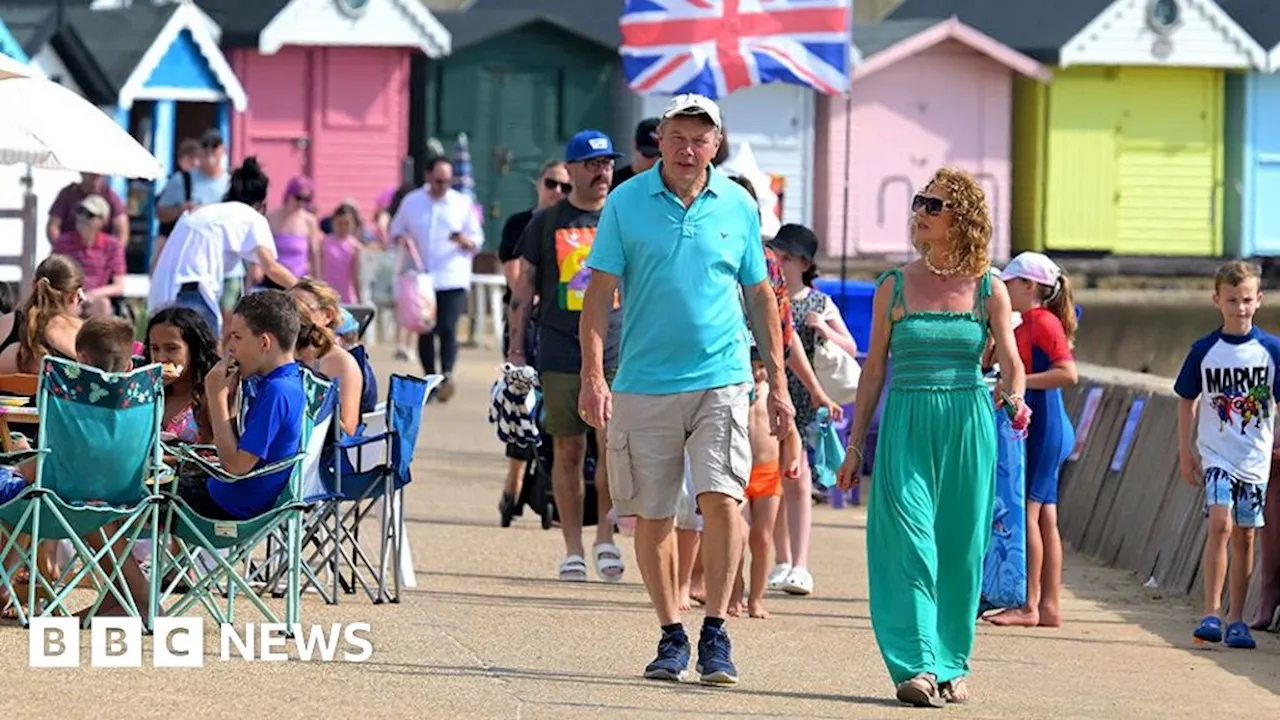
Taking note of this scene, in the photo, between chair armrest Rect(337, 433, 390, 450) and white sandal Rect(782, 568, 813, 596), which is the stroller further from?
chair armrest Rect(337, 433, 390, 450)

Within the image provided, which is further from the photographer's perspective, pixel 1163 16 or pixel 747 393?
pixel 1163 16

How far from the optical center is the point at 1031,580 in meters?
11.5

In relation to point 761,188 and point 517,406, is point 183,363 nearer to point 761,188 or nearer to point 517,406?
point 517,406

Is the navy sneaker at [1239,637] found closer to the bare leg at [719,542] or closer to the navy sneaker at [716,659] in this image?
the bare leg at [719,542]

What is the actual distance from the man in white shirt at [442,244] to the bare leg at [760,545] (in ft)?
30.8

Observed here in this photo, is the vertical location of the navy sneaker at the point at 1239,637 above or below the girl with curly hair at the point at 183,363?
below

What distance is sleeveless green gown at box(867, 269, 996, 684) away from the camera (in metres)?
9.06

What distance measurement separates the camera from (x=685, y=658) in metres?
9.23

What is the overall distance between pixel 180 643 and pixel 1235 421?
4.14 metres

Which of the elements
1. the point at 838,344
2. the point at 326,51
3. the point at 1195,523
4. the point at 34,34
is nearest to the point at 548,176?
the point at 838,344

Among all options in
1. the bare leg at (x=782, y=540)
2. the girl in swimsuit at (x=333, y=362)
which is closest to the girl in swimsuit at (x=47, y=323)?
the girl in swimsuit at (x=333, y=362)

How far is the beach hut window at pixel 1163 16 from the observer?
3831cm

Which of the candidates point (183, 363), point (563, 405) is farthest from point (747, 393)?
point (563, 405)

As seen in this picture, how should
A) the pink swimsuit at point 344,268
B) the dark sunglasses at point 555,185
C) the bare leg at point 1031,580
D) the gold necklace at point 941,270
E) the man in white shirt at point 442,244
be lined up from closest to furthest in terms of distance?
the gold necklace at point 941,270, the bare leg at point 1031,580, the dark sunglasses at point 555,185, the man in white shirt at point 442,244, the pink swimsuit at point 344,268
